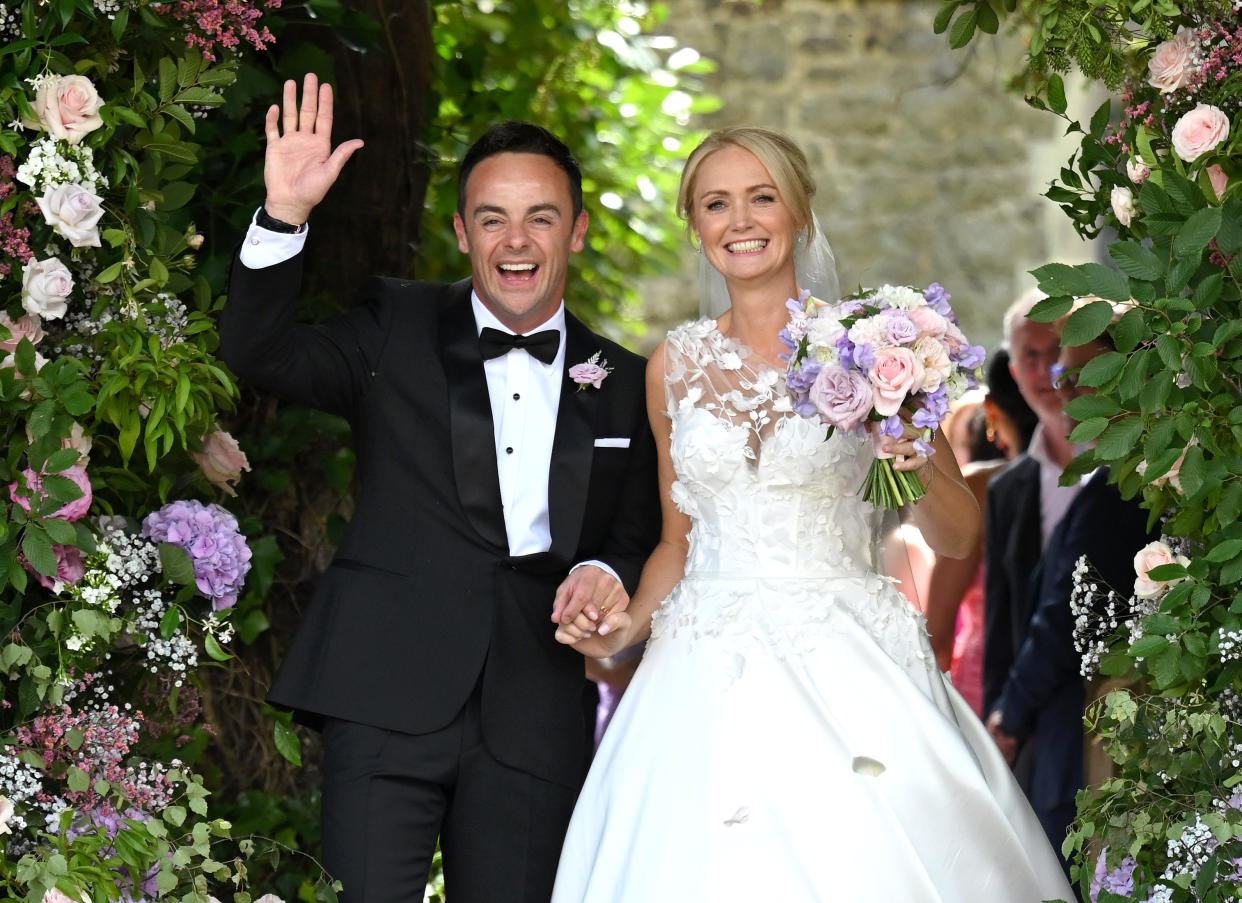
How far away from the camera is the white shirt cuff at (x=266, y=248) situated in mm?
3041

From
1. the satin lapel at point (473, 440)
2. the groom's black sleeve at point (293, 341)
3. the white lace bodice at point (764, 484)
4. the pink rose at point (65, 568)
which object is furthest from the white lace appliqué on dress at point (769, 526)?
the pink rose at point (65, 568)

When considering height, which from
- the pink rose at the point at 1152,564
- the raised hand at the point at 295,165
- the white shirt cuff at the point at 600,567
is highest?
the raised hand at the point at 295,165

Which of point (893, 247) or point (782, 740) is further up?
point (893, 247)

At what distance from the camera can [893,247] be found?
9719mm

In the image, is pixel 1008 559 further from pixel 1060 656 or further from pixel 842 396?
pixel 842 396

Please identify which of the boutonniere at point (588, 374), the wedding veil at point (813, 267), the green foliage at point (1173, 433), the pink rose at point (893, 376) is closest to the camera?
the green foliage at point (1173, 433)

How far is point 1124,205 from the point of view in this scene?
120 inches

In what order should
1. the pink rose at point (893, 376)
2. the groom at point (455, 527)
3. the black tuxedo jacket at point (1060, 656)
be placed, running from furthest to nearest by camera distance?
1. the black tuxedo jacket at point (1060, 656)
2. the groom at point (455, 527)
3. the pink rose at point (893, 376)

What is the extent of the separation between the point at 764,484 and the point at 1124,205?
895 millimetres

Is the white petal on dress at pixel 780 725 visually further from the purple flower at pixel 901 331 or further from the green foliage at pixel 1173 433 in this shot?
the purple flower at pixel 901 331

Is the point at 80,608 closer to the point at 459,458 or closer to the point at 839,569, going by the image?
the point at 459,458

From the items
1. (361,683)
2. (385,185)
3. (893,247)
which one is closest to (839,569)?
(361,683)

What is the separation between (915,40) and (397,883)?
24.9 ft

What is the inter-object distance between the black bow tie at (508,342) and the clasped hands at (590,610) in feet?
1.57
